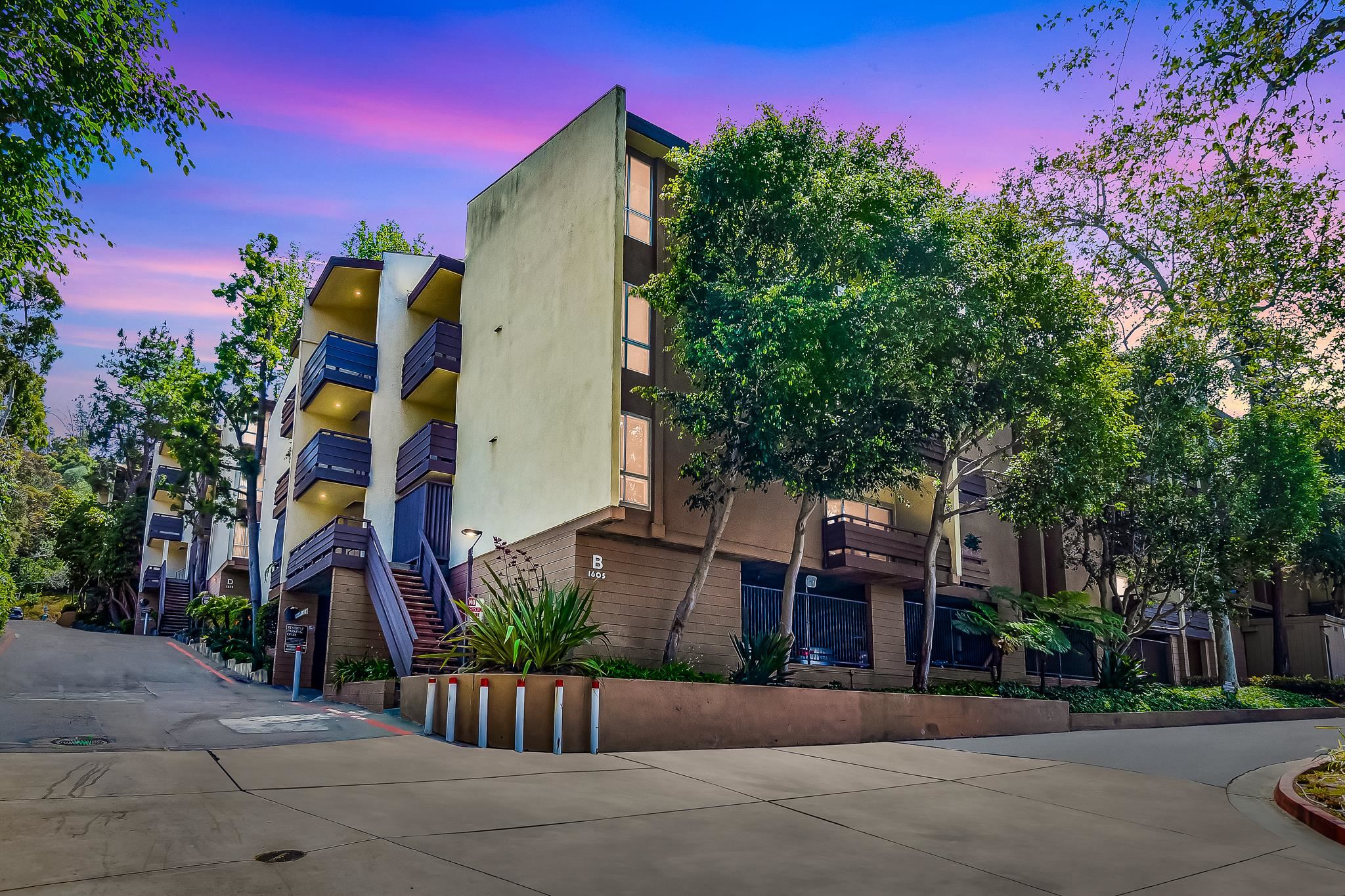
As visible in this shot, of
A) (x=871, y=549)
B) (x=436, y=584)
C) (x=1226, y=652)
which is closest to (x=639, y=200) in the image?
(x=871, y=549)

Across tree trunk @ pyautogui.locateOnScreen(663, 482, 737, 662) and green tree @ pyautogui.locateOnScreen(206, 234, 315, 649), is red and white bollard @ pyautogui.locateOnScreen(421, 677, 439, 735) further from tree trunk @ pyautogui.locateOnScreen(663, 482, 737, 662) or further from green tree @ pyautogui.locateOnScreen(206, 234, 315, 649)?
green tree @ pyautogui.locateOnScreen(206, 234, 315, 649)

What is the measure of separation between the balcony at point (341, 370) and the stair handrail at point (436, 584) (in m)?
5.40

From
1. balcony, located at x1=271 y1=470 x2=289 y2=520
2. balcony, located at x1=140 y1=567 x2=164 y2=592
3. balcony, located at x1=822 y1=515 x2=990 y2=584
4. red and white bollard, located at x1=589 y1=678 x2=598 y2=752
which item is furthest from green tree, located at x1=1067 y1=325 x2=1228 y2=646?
balcony, located at x1=140 y1=567 x2=164 y2=592

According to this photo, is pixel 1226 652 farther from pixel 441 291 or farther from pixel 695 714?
pixel 441 291

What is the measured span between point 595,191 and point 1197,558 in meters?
Answer: 18.3

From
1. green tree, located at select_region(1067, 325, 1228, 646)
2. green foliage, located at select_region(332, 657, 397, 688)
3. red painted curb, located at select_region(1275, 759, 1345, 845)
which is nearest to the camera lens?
red painted curb, located at select_region(1275, 759, 1345, 845)

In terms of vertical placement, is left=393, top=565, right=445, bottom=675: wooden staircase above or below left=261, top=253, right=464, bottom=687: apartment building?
below

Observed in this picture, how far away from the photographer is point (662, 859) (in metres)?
5.96

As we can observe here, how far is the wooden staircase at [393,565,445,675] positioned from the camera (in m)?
17.2

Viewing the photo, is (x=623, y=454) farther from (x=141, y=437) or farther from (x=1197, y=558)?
(x=141, y=437)

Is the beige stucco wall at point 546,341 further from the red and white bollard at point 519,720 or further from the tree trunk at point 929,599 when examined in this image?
the tree trunk at point 929,599

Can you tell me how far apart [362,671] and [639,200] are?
36.8 feet

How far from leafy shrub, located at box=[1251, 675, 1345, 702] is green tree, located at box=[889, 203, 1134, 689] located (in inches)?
670

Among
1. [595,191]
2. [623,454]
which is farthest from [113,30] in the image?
[623,454]
